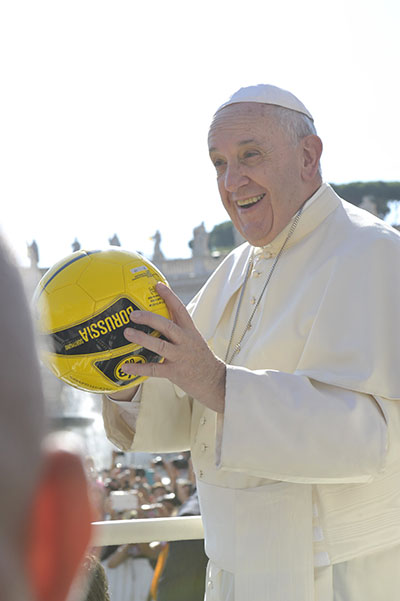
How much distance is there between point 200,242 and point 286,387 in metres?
42.2

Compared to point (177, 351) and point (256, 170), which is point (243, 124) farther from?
point (177, 351)

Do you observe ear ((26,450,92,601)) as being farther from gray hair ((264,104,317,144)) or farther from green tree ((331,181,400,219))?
green tree ((331,181,400,219))

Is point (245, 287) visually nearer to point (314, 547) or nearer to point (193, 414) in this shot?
point (193, 414)

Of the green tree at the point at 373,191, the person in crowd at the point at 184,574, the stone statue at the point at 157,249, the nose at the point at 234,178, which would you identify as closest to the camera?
the nose at the point at 234,178

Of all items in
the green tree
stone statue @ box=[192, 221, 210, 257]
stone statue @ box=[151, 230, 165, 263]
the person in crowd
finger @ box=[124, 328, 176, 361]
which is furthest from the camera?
→ the green tree

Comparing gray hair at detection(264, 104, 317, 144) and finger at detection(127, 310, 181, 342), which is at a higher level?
gray hair at detection(264, 104, 317, 144)

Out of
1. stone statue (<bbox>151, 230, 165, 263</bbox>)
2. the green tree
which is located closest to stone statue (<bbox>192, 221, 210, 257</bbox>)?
stone statue (<bbox>151, 230, 165, 263</bbox>)

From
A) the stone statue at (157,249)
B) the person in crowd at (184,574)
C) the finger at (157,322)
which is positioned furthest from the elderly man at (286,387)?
the stone statue at (157,249)

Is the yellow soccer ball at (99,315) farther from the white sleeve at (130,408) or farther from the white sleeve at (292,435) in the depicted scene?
the white sleeve at (130,408)

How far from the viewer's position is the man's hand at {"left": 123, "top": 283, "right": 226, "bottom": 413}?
235 centimetres

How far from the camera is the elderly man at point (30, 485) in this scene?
460 mm

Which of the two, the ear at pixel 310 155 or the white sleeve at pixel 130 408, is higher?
the ear at pixel 310 155

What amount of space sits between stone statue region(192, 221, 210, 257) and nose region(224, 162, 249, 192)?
40722 millimetres

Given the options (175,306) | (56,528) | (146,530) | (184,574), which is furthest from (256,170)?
(56,528)
